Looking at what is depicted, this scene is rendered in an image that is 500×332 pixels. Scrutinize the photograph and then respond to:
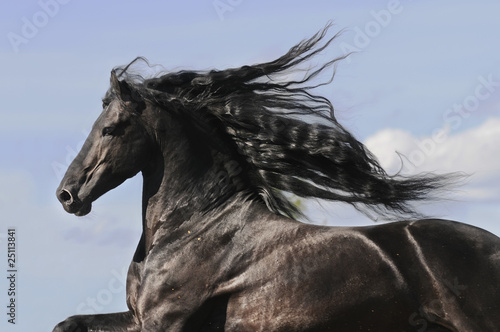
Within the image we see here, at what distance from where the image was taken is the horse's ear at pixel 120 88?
6.75 metres

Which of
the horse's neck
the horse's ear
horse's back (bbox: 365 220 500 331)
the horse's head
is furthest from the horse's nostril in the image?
horse's back (bbox: 365 220 500 331)

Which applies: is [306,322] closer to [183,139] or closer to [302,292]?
[302,292]

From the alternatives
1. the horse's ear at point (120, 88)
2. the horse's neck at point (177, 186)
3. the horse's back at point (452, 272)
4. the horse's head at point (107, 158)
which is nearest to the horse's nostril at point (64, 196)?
the horse's head at point (107, 158)

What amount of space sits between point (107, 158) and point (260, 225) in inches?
46.6

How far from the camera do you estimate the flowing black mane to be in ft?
22.7

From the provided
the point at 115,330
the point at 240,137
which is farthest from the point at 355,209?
the point at 115,330

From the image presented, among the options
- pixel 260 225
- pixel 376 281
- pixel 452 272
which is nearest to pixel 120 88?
pixel 260 225

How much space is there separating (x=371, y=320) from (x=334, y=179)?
1264mm

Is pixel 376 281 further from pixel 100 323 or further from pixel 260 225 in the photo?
pixel 100 323

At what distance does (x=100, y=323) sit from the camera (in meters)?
6.79

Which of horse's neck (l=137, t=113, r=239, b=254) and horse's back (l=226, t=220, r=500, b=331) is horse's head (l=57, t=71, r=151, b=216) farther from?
horse's back (l=226, t=220, r=500, b=331)

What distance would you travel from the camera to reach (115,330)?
22.2ft

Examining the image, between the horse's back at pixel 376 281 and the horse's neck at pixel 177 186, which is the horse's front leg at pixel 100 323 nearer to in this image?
the horse's neck at pixel 177 186

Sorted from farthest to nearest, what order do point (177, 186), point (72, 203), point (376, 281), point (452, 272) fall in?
point (177, 186), point (72, 203), point (376, 281), point (452, 272)
